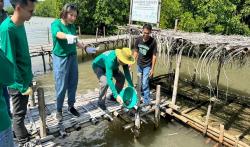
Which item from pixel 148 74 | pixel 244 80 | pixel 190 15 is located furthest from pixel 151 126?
pixel 190 15

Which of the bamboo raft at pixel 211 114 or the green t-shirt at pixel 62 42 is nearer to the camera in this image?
the green t-shirt at pixel 62 42

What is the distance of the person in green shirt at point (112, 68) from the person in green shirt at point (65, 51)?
0.72m

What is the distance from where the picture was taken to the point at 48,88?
473 inches

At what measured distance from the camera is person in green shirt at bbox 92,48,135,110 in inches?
220

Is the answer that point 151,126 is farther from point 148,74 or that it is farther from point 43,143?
point 43,143

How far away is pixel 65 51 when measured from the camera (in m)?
5.25

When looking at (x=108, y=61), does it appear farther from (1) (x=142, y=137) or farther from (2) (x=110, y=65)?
(1) (x=142, y=137)

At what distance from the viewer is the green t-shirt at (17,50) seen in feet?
12.2

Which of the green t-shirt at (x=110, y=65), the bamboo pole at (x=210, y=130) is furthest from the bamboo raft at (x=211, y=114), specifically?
the green t-shirt at (x=110, y=65)

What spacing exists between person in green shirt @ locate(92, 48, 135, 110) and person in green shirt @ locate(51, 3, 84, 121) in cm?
72

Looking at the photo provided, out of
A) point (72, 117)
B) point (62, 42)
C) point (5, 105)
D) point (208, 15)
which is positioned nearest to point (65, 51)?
point (62, 42)

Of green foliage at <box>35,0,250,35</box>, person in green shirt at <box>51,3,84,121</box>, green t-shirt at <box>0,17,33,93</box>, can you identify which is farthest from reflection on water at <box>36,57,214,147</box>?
green foliage at <box>35,0,250,35</box>

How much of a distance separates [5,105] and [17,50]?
167 centimetres

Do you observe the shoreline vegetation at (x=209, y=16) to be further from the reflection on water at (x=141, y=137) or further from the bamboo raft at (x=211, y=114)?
the reflection on water at (x=141, y=137)
